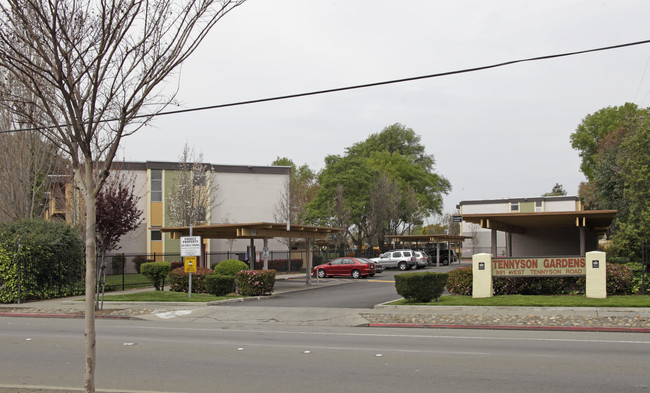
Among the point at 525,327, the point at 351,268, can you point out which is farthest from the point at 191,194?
the point at 525,327

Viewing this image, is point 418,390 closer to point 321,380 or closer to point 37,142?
point 321,380

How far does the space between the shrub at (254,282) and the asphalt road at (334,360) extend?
9208 mm

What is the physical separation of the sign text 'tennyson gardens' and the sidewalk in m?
3.04

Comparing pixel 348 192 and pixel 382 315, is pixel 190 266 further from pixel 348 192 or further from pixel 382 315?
pixel 348 192

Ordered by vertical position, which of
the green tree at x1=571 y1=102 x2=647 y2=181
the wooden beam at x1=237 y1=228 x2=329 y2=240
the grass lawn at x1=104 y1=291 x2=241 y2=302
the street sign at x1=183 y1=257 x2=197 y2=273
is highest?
the green tree at x1=571 y1=102 x2=647 y2=181

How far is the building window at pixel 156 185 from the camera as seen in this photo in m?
45.2

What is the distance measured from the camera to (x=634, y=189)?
2662 cm

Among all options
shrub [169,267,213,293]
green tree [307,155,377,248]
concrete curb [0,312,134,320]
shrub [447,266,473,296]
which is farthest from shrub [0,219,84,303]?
green tree [307,155,377,248]

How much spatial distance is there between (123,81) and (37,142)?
79.6 ft

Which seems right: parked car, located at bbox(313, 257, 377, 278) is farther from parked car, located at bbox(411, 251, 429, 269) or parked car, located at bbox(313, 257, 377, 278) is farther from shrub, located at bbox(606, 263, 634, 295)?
shrub, located at bbox(606, 263, 634, 295)

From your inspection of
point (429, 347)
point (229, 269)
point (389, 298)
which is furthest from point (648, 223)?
point (229, 269)

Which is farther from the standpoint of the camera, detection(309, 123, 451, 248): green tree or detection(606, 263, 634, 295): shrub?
detection(309, 123, 451, 248): green tree

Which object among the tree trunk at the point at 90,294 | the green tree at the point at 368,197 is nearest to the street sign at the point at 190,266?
the tree trunk at the point at 90,294

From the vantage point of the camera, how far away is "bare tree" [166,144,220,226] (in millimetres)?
39438
